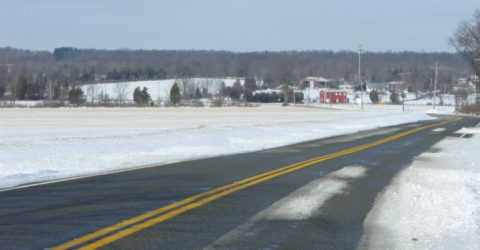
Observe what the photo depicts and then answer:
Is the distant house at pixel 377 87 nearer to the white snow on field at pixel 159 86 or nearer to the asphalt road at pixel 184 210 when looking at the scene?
the white snow on field at pixel 159 86

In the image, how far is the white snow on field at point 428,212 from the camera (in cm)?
704

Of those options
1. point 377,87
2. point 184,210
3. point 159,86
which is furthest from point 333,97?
point 184,210

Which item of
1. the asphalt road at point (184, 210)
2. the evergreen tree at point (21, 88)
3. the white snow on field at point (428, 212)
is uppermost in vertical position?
the evergreen tree at point (21, 88)

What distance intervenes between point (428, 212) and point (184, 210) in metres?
3.85

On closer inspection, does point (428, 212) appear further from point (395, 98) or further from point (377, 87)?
point (377, 87)

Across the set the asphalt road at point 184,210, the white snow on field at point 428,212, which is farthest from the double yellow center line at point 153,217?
the white snow on field at point 428,212

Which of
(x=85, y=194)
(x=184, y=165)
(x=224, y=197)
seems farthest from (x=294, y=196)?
(x=184, y=165)

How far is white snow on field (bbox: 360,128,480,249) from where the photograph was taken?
7.04m

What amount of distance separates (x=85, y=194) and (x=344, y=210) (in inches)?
182

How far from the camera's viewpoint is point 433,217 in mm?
8453

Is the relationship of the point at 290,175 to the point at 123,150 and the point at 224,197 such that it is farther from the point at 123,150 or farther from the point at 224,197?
the point at 123,150

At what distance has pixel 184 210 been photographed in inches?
337

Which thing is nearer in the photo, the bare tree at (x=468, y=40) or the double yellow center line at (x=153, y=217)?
the double yellow center line at (x=153, y=217)

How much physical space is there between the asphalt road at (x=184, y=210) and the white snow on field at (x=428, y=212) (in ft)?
0.93
